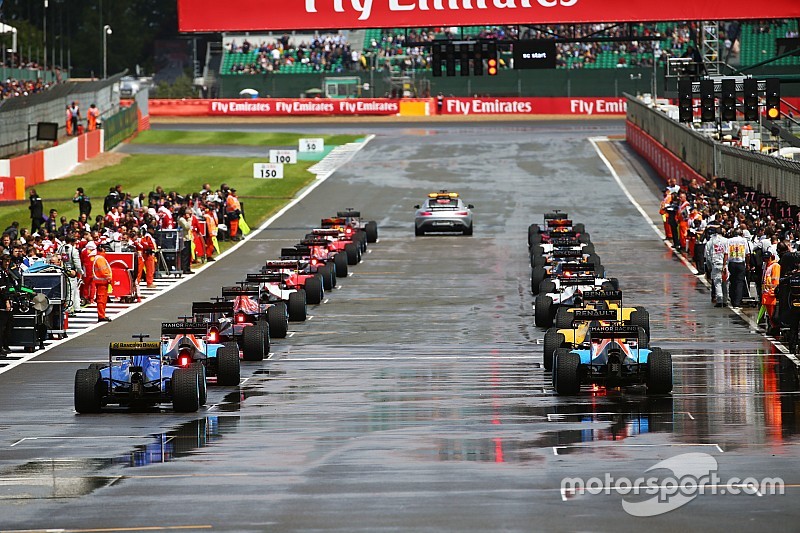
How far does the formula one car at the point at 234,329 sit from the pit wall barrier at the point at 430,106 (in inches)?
2750

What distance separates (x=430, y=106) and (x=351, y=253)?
182 feet

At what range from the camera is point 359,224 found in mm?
46125

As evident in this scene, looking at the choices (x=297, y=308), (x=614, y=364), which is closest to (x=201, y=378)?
(x=614, y=364)

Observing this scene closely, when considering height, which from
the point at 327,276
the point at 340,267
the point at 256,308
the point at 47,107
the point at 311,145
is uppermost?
the point at 47,107

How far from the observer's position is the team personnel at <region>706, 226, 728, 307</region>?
3189cm

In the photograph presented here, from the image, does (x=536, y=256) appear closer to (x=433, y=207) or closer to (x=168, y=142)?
(x=433, y=207)

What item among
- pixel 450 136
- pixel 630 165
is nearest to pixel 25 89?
pixel 450 136

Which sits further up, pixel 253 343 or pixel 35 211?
pixel 35 211

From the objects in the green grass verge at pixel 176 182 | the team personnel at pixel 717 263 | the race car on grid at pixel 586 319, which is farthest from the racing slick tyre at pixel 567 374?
the green grass verge at pixel 176 182

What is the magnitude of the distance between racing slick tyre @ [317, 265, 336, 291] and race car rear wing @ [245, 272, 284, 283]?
4845 millimetres

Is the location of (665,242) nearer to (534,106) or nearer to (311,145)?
(311,145)

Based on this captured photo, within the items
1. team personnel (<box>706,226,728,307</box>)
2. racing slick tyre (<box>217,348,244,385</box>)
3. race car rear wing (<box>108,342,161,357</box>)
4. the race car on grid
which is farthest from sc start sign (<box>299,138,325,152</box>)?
race car rear wing (<box>108,342,161,357</box>)

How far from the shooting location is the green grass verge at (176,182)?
54750mm

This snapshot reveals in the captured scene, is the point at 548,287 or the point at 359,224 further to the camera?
the point at 359,224
